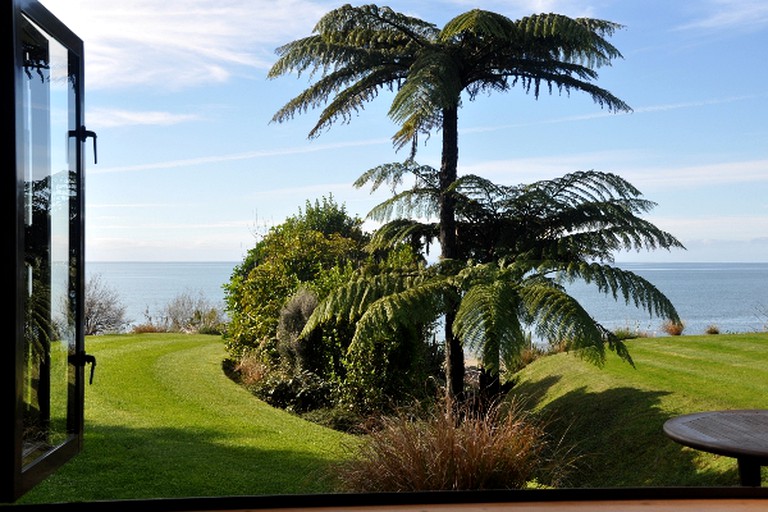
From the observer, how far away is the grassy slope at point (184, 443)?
437 centimetres

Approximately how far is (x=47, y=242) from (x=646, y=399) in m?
4.30

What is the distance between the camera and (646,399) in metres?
5.72

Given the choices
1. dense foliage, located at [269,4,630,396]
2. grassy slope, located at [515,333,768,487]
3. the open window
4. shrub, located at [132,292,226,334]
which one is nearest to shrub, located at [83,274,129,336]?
shrub, located at [132,292,226,334]

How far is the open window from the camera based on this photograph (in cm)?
236

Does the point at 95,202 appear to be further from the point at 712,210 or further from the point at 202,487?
the point at 202,487

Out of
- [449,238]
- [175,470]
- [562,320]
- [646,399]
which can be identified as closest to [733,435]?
[562,320]

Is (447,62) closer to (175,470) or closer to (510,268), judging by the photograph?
(510,268)

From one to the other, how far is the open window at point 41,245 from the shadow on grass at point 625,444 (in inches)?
94.0

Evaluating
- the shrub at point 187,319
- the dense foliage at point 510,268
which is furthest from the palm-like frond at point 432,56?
the shrub at point 187,319

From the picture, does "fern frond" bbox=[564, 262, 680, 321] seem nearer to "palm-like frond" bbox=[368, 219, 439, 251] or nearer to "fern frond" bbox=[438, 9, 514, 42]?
"palm-like frond" bbox=[368, 219, 439, 251]

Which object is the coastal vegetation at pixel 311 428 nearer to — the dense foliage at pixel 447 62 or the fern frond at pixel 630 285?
the fern frond at pixel 630 285

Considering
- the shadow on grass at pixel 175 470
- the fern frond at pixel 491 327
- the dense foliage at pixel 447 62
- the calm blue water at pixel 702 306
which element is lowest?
the calm blue water at pixel 702 306

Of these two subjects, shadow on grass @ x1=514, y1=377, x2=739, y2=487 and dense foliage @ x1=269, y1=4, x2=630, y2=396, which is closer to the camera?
shadow on grass @ x1=514, y1=377, x2=739, y2=487

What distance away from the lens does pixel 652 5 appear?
6805mm
